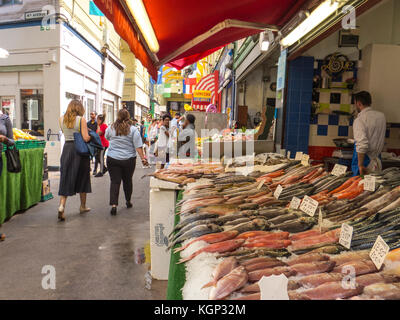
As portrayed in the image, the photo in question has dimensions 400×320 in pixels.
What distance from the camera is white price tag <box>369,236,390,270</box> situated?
148 cm

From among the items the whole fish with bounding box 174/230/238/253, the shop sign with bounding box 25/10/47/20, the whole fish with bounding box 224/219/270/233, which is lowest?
the whole fish with bounding box 174/230/238/253

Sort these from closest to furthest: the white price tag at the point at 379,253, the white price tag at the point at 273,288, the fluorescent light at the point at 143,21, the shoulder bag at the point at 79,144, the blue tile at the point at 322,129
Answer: the white price tag at the point at 273,288
the white price tag at the point at 379,253
the fluorescent light at the point at 143,21
the shoulder bag at the point at 79,144
the blue tile at the point at 322,129

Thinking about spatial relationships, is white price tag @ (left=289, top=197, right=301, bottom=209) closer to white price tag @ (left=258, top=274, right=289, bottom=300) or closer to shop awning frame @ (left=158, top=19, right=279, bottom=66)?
white price tag @ (left=258, top=274, right=289, bottom=300)

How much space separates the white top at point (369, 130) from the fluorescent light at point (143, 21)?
3401 mm

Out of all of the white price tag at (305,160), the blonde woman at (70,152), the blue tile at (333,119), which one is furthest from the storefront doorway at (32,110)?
the white price tag at (305,160)

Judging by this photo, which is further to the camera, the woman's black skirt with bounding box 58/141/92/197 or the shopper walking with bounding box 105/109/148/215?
the shopper walking with bounding box 105/109/148/215

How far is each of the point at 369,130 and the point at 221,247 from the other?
3997 mm

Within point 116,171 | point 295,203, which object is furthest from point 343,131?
point 295,203

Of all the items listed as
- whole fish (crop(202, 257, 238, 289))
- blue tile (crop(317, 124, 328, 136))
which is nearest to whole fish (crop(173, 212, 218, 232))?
whole fish (crop(202, 257, 238, 289))

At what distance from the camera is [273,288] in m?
1.26

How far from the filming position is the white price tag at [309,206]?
2219mm

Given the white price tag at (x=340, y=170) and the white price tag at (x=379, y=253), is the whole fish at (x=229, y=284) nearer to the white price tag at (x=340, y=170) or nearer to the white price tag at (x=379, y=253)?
the white price tag at (x=379, y=253)

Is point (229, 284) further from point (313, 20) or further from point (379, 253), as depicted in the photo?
point (313, 20)
